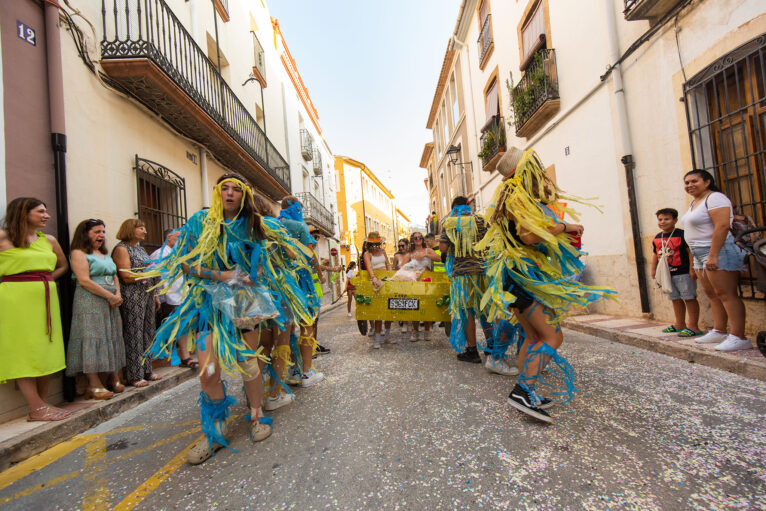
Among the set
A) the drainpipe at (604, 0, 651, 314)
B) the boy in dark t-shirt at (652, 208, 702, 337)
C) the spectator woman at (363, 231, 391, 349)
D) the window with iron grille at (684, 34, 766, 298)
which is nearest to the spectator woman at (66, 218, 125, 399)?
the spectator woman at (363, 231, 391, 349)

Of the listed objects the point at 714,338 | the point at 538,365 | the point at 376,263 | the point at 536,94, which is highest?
the point at 536,94

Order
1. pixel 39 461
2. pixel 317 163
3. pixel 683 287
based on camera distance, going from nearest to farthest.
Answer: pixel 39 461
pixel 683 287
pixel 317 163

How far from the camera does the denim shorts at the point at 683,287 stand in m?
4.11

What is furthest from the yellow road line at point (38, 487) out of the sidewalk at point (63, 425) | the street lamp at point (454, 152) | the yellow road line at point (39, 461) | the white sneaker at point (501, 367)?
the street lamp at point (454, 152)

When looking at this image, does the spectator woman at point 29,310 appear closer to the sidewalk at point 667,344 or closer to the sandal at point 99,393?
the sandal at point 99,393

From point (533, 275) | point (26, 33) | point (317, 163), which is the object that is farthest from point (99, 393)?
point (317, 163)

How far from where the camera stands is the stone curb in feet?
7.72

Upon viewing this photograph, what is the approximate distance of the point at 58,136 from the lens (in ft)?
11.6

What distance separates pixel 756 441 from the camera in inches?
74.2

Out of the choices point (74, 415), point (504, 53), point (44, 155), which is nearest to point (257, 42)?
point (504, 53)

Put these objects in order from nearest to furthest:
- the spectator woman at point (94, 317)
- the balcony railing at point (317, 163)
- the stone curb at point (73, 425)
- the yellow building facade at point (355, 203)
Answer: the stone curb at point (73, 425) → the spectator woman at point (94, 317) → the balcony railing at point (317, 163) → the yellow building facade at point (355, 203)

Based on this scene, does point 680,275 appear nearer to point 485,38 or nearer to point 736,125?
point 736,125

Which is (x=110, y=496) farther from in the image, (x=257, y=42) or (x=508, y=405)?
(x=257, y=42)

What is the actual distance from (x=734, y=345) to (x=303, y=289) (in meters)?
3.86
